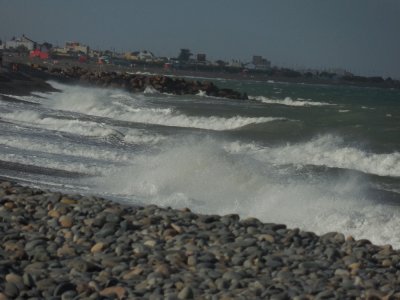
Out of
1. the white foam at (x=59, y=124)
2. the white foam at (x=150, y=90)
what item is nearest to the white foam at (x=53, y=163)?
the white foam at (x=59, y=124)

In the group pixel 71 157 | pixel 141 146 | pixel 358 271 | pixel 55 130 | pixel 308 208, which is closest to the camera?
pixel 358 271

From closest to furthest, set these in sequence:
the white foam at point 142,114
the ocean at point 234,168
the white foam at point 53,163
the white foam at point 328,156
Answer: the ocean at point 234,168 < the white foam at point 53,163 < the white foam at point 328,156 < the white foam at point 142,114

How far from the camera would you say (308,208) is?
1198cm

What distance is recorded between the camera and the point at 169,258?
7.06 m

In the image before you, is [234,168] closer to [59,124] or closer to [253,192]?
[253,192]

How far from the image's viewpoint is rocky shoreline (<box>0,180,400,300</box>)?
6.23 meters

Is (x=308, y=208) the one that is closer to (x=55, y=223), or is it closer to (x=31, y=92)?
(x=55, y=223)

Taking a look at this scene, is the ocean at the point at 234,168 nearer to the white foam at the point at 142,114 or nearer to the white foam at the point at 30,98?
the white foam at the point at 142,114

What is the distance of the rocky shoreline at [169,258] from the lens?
6227mm

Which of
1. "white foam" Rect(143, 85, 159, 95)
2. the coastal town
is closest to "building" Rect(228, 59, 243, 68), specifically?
the coastal town

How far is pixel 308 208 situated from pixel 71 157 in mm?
5811

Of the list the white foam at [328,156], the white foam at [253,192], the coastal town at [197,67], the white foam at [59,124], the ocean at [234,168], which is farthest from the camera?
the coastal town at [197,67]

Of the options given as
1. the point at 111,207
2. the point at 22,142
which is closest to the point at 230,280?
the point at 111,207

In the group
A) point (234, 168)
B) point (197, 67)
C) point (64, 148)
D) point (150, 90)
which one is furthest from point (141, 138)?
point (197, 67)
